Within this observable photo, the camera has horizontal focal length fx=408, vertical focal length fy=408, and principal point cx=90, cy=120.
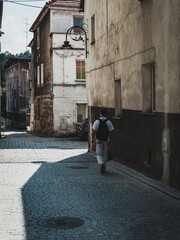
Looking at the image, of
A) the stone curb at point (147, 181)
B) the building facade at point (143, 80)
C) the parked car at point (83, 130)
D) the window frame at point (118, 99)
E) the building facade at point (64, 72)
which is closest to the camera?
the stone curb at point (147, 181)

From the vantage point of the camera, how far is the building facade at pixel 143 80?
29.6 ft

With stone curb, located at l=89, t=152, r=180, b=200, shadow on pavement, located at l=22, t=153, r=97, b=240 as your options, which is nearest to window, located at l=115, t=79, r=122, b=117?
stone curb, located at l=89, t=152, r=180, b=200

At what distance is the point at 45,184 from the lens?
9.84 m

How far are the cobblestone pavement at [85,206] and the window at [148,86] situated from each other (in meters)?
1.90

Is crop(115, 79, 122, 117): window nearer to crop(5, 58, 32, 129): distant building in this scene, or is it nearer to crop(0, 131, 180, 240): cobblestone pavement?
crop(0, 131, 180, 240): cobblestone pavement

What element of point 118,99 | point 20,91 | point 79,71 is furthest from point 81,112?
point 20,91

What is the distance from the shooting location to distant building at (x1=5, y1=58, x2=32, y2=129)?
57.8 meters

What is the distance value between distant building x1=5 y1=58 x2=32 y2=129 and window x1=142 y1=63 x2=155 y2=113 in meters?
45.8

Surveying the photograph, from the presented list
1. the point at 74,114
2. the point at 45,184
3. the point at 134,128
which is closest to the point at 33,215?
the point at 45,184

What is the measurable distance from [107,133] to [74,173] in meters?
1.51

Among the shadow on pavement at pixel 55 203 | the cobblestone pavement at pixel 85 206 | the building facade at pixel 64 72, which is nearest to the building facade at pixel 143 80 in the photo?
the cobblestone pavement at pixel 85 206

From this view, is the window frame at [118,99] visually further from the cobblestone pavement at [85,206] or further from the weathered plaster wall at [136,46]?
the cobblestone pavement at [85,206]

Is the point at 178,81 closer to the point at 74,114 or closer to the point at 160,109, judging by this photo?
the point at 160,109

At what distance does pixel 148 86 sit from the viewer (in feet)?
36.6
